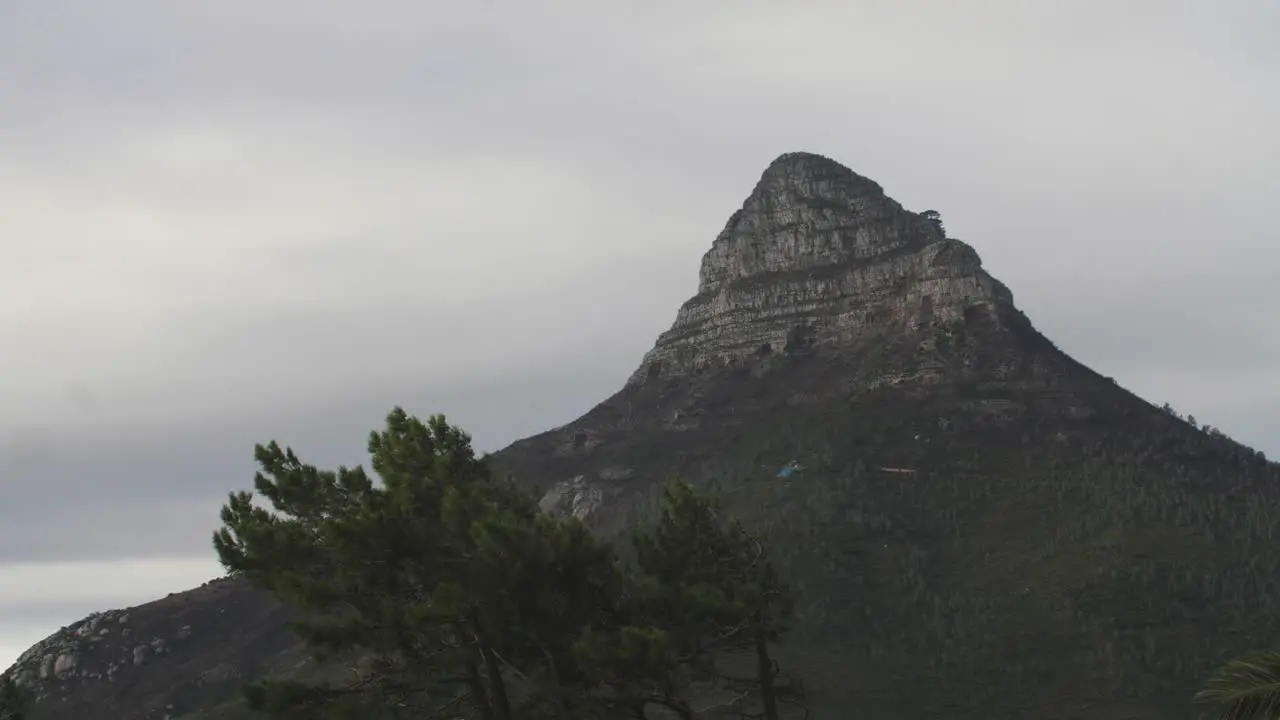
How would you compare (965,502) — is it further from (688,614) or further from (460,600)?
(460,600)

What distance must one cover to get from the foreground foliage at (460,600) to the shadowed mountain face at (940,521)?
217ft

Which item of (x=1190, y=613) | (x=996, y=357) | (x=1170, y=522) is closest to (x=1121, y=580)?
(x=1190, y=613)

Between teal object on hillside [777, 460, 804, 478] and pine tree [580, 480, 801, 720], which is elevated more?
teal object on hillside [777, 460, 804, 478]

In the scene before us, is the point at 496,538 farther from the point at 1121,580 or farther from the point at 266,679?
the point at 1121,580

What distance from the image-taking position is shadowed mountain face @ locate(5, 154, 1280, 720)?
11000 centimetres

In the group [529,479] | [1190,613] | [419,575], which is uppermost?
[529,479]

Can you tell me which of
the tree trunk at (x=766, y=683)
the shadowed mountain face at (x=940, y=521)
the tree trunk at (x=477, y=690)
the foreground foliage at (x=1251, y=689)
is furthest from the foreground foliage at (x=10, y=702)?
the shadowed mountain face at (x=940, y=521)

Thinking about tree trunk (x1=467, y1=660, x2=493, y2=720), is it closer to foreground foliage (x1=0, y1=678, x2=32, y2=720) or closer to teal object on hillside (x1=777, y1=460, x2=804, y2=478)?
foreground foliage (x1=0, y1=678, x2=32, y2=720)

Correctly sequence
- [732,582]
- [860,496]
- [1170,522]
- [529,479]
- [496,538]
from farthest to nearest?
[529,479] < [860,496] < [1170,522] < [732,582] < [496,538]

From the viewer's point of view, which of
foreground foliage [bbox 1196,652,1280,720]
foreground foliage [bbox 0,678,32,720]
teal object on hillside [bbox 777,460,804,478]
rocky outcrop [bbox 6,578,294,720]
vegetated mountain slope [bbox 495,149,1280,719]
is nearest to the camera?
foreground foliage [bbox 1196,652,1280,720]

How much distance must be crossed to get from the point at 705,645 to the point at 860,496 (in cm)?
10991

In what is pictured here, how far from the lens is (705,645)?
3662cm

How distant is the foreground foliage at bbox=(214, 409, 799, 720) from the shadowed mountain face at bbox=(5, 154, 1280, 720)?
66054mm

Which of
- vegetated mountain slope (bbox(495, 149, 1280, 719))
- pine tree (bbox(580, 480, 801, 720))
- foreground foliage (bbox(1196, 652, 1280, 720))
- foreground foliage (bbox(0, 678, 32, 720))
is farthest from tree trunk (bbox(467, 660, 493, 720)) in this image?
vegetated mountain slope (bbox(495, 149, 1280, 719))
